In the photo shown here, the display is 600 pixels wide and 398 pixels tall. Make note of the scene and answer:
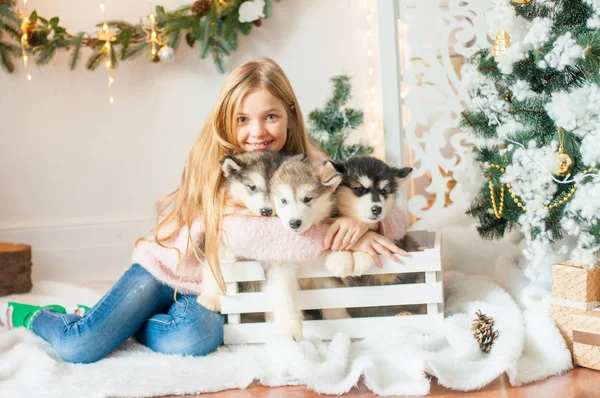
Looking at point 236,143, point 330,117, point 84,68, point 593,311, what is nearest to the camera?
point 593,311

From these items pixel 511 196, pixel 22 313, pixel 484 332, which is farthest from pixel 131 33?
pixel 484 332

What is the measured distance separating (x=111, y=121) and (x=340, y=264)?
2301 millimetres

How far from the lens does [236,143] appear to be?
2389 mm

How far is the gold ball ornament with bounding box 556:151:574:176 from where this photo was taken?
6.60ft

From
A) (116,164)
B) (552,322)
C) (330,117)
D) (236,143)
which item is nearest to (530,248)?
(552,322)

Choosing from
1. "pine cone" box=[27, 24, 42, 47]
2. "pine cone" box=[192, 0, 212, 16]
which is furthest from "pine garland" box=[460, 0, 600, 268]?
"pine cone" box=[27, 24, 42, 47]

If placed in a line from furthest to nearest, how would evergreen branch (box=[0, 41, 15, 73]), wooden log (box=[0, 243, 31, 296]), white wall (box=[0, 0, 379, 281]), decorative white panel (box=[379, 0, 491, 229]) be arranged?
1. white wall (box=[0, 0, 379, 281])
2. evergreen branch (box=[0, 41, 15, 73])
3. decorative white panel (box=[379, 0, 491, 229])
4. wooden log (box=[0, 243, 31, 296])

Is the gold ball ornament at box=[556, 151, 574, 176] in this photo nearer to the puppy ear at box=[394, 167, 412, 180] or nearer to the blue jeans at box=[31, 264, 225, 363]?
the puppy ear at box=[394, 167, 412, 180]

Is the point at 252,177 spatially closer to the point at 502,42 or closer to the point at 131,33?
the point at 502,42

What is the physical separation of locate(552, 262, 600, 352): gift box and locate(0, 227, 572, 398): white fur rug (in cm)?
4

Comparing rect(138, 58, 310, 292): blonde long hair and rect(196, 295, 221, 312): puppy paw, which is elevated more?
rect(138, 58, 310, 292): blonde long hair

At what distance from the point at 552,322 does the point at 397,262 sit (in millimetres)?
497

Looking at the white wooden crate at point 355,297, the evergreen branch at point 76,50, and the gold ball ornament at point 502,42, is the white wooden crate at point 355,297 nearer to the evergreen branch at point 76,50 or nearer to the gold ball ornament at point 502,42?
the gold ball ornament at point 502,42

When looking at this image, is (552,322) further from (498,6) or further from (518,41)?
(498,6)
